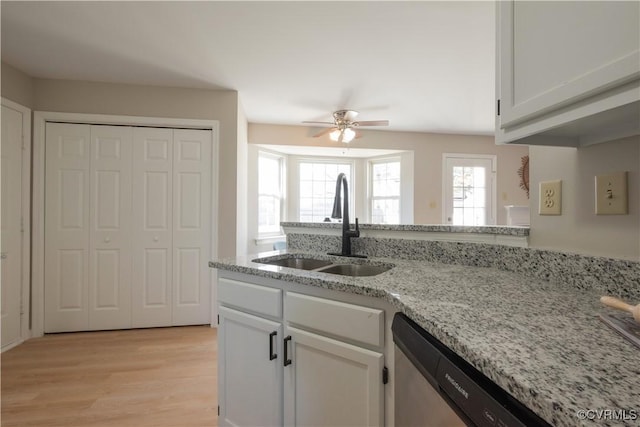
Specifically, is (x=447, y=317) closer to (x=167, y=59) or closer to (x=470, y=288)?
(x=470, y=288)

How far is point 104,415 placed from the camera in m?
1.68

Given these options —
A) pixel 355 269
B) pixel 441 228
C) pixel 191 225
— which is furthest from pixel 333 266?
pixel 191 225

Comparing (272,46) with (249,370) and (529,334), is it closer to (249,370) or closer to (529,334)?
(249,370)

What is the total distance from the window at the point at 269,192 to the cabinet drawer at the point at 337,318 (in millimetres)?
3374

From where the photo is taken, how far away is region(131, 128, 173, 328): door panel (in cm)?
290

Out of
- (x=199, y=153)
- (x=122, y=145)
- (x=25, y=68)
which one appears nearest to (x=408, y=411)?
(x=199, y=153)

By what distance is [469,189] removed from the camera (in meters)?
5.00

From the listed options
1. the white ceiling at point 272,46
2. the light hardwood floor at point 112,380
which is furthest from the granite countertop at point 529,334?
the white ceiling at point 272,46

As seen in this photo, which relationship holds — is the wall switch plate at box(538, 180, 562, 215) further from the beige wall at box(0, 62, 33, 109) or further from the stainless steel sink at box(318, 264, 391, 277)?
the beige wall at box(0, 62, 33, 109)

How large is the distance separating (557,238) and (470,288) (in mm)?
424

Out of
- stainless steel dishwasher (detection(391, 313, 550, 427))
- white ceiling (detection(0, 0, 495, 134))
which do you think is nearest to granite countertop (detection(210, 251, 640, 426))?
stainless steel dishwasher (detection(391, 313, 550, 427))

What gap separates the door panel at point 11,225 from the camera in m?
2.46

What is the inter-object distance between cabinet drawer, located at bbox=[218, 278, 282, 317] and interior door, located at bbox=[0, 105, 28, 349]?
231cm

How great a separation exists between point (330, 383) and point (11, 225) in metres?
3.01
